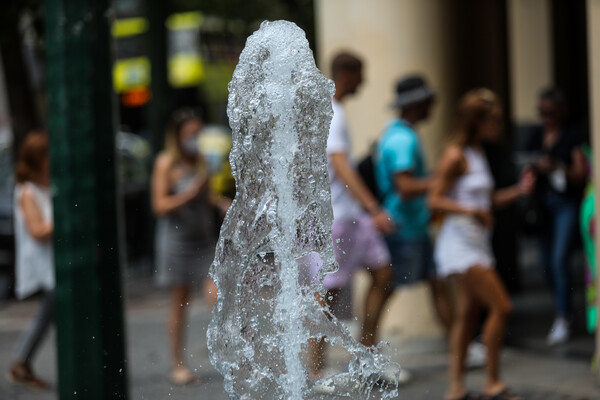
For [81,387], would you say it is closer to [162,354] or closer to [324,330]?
[324,330]

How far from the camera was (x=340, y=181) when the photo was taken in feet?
19.6

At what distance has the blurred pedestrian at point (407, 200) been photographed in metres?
6.06

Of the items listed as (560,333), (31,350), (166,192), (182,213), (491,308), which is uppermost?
(166,192)

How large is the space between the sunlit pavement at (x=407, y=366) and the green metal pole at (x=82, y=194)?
347 millimetres

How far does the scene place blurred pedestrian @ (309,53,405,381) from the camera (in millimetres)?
5875

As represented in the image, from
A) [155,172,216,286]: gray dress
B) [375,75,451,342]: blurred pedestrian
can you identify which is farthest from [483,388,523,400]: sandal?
[155,172,216,286]: gray dress

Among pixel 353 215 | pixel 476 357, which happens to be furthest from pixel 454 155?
pixel 476 357

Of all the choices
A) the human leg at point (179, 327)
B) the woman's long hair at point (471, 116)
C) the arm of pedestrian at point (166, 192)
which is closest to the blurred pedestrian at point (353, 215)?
the woman's long hair at point (471, 116)

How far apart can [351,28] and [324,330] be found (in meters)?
3.89

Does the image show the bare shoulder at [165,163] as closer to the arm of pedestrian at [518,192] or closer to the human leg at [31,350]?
the human leg at [31,350]

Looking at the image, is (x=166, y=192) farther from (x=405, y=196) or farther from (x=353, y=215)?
(x=405, y=196)

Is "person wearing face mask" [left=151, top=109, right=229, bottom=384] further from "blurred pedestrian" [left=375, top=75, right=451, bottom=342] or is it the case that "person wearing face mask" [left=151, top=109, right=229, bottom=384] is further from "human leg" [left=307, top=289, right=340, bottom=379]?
"human leg" [left=307, top=289, right=340, bottom=379]

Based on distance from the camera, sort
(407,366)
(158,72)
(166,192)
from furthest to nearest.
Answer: (158,72) < (166,192) < (407,366)

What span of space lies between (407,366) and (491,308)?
109cm
